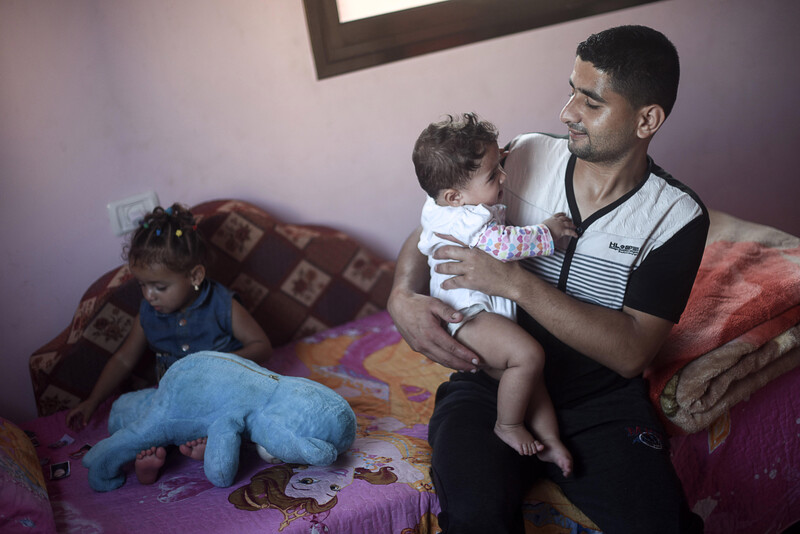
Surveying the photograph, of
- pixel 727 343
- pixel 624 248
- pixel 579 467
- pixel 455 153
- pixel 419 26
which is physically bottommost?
pixel 579 467

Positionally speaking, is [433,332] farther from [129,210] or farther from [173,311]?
[129,210]

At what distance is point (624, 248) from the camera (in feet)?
4.96

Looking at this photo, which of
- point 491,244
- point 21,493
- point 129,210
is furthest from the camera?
point 129,210

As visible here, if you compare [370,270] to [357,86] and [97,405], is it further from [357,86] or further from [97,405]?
[97,405]

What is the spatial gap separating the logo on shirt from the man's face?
0.65 feet

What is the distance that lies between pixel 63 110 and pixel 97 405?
2.98 ft

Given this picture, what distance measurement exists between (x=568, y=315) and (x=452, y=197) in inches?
14.9

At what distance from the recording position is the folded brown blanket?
1.60 meters

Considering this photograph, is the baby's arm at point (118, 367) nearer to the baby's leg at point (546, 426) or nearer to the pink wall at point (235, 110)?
the pink wall at point (235, 110)

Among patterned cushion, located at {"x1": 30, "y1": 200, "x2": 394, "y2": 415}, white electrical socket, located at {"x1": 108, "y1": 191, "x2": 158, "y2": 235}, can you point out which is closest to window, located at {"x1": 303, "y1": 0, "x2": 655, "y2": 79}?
patterned cushion, located at {"x1": 30, "y1": 200, "x2": 394, "y2": 415}

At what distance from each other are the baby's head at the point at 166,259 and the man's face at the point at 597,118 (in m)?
1.11

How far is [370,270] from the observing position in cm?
240

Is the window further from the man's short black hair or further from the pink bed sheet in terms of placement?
the pink bed sheet

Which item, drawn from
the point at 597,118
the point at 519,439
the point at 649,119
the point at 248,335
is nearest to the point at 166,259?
the point at 248,335
